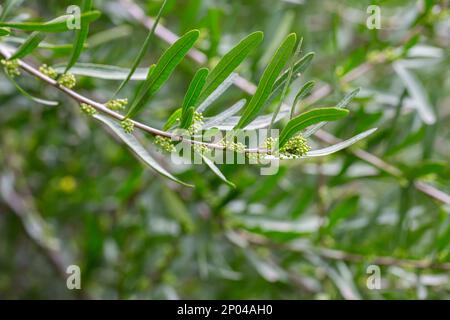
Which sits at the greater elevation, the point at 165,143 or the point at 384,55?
the point at 384,55

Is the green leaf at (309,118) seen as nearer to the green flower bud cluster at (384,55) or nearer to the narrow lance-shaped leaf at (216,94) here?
the narrow lance-shaped leaf at (216,94)

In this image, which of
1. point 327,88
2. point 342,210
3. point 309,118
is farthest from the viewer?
point 327,88

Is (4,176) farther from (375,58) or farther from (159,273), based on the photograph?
(375,58)

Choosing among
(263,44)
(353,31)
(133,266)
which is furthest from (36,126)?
(353,31)

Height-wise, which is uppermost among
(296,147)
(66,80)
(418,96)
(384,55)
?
(384,55)

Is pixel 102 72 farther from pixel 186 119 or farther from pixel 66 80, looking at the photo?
pixel 186 119

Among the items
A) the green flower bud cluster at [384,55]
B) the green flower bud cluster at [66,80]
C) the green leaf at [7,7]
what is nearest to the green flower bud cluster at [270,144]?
the green flower bud cluster at [66,80]

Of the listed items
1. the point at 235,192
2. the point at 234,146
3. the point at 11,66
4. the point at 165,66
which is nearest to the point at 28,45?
the point at 11,66

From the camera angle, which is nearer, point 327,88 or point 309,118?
point 309,118
